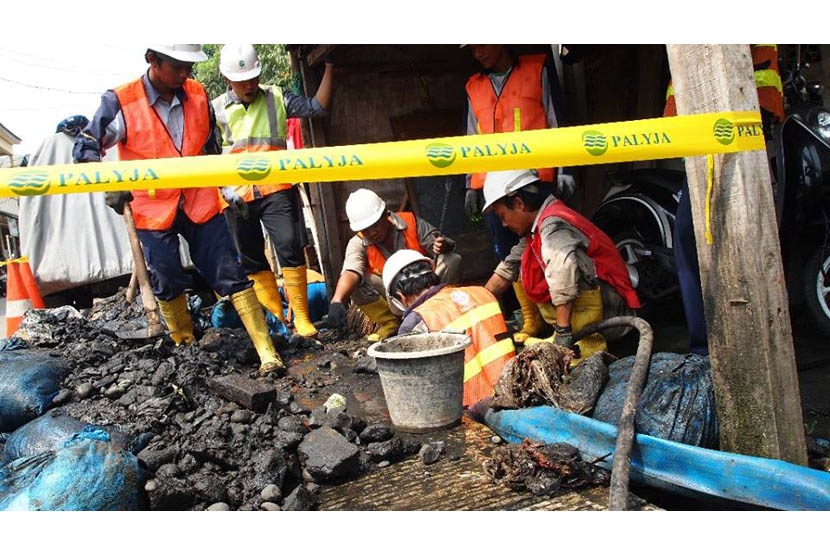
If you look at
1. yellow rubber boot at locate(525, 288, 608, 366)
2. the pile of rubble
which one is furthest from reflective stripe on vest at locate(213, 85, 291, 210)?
yellow rubber boot at locate(525, 288, 608, 366)

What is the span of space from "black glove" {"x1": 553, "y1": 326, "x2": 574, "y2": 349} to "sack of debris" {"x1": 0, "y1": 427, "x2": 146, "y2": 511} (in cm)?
222

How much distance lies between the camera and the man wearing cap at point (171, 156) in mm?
4258

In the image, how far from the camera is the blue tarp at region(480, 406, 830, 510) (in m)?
2.06

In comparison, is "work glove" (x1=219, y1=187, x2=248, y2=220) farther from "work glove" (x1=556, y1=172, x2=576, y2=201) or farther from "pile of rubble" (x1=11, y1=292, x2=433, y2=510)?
"work glove" (x1=556, y1=172, x2=576, y2=201)

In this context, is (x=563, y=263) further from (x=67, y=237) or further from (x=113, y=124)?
(x=67, y=237)

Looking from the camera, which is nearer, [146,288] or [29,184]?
[29,184]

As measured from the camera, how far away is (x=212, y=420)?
3.27 metres

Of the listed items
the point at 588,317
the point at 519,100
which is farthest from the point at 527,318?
the point at 519,100

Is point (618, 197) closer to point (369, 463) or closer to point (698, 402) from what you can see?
point (698, 402)

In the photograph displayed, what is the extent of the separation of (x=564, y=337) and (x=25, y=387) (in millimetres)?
2990

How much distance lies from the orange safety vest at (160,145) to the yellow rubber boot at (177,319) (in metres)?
0.68

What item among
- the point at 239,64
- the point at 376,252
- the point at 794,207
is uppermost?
the point at 239,64

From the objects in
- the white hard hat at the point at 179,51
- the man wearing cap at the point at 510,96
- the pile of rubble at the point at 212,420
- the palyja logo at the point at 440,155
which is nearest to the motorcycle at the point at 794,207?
the man wearing cap at the point at 510,96

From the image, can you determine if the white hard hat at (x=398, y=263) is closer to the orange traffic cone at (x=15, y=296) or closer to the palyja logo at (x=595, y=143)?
the palyja logo at (x=595, y=143)
